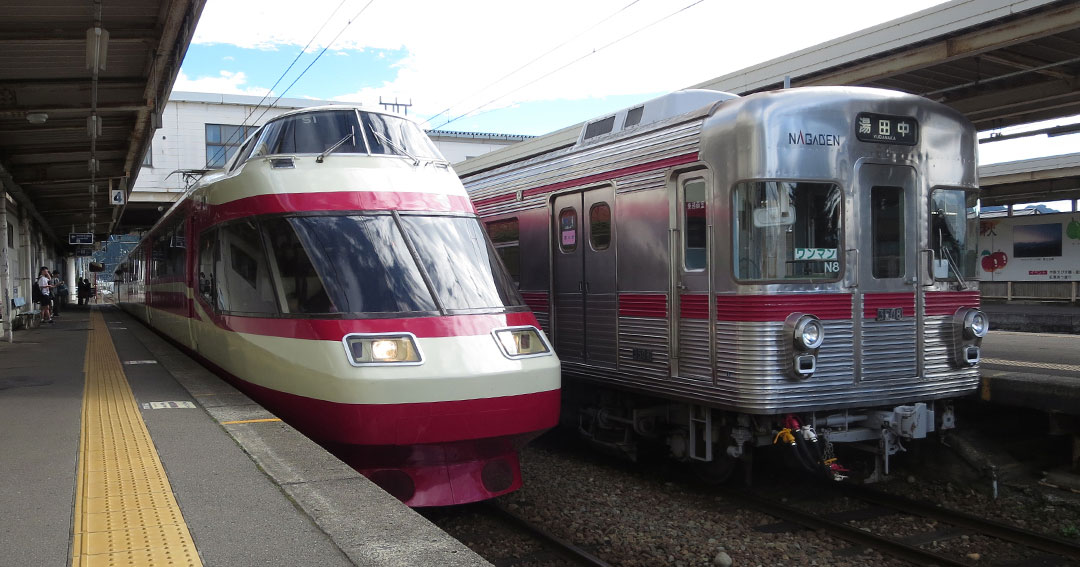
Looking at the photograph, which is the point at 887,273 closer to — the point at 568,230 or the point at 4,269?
the point at 568,230

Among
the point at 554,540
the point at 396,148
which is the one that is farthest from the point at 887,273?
the point at 396,148

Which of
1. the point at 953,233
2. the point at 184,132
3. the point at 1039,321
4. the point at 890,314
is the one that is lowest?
the point at 1039,321

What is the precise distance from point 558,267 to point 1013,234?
20.5 metres

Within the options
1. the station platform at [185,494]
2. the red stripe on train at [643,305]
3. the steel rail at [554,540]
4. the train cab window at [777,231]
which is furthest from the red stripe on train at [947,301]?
the station platform at [185,494]

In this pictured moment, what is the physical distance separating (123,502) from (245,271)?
3.38 metres

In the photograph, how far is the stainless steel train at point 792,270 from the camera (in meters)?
6.75

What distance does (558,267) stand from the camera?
372 inches

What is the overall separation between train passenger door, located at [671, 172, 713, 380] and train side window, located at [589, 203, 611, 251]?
1.15m

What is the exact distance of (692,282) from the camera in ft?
23.8

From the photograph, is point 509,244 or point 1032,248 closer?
point 509,244

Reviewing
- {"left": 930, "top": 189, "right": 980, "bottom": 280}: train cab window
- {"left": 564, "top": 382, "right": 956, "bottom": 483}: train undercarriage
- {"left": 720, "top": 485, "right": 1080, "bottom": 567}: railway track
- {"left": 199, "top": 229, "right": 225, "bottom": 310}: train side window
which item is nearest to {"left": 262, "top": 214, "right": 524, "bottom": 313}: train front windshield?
{"left": 199, "top": 229, "right": 225, "bottom": 310}: train side window

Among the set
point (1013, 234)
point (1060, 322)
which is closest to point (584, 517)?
point (1060, 322)

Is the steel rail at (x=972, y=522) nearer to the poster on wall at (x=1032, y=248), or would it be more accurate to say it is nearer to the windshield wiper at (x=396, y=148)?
the windshield wiper at (x=396, y=148)

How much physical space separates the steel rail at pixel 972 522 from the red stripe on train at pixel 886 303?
166cm
